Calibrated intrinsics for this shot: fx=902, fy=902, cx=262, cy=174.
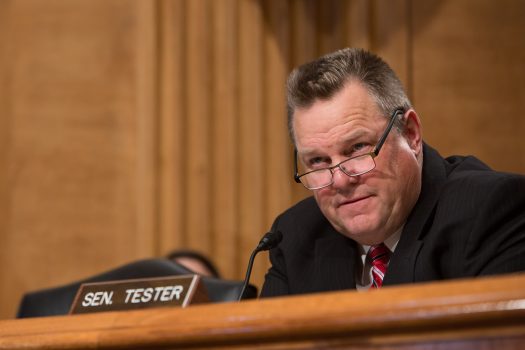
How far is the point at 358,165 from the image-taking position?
6.82ft

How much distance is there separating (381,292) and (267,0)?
115 inches

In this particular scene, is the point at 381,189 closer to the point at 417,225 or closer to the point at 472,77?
the point at 417,225

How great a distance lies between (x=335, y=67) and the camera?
85.3 inches

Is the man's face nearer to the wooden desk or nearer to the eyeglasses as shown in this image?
the eyeglasses

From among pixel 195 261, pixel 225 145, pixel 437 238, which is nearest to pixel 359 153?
pixel 437 238

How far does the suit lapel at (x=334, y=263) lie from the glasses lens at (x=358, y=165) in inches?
10.9

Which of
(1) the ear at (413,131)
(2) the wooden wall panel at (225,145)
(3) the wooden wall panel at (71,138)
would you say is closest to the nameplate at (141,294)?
(1) the ear at (413,131)

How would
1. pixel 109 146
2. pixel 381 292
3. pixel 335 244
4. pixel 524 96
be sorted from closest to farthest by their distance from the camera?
pixel 381 292 < pixel 335 244 < pixel 524 96 < pixel 109 146

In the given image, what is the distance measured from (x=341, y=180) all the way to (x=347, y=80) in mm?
246

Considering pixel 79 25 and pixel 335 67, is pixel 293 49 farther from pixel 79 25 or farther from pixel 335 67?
pixel 335 67

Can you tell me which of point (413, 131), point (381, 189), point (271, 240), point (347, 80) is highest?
point (347, 80)

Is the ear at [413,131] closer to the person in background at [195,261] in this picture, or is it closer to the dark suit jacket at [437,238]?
the dark suit jacket at [437,238]

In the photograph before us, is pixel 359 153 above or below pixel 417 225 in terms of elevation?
above

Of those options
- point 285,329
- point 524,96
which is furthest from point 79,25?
point 285,329
